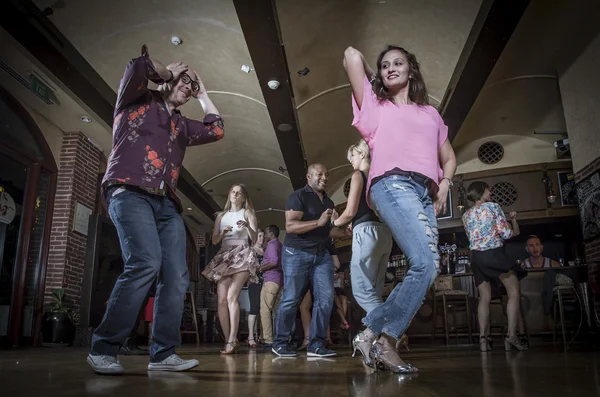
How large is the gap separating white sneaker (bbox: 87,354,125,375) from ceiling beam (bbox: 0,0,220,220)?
3919 mm

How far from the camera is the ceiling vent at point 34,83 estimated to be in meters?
5.68

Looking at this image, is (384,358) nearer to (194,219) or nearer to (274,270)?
(274,270)

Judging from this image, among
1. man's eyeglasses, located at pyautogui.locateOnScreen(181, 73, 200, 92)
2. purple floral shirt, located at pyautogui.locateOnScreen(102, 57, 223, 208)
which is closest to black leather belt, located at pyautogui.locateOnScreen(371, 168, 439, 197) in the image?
purple floral shirt, located at pyautogui.locateOnScreen(102, 57, 223, 208)

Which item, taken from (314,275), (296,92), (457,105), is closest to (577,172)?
(457,105)

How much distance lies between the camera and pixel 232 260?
4070mm

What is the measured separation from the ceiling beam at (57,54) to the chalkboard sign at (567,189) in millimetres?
7541

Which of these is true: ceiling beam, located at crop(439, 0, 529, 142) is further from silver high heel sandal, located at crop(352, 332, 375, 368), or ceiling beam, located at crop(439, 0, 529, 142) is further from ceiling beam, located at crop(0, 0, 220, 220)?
ceiling beam, located at crop(0, 0, 220, 220)

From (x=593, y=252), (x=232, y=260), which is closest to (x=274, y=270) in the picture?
(x=232, y=260)

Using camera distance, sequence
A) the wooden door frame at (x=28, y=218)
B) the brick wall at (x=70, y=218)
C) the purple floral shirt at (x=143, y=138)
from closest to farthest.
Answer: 1. the purple floral shirt at (x=143, y=138)
2. the wooden door frame at (x=28, y=218)
3. the brick wall at (x=70, y=218)

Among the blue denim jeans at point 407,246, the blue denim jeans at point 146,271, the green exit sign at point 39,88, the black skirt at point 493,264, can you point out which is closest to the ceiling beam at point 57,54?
the green exit sign at point 39,88

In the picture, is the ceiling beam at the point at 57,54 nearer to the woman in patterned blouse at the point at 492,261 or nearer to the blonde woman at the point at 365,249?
the blonde woman at the point at 365,249

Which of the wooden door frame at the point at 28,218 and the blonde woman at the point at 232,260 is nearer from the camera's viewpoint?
the blonde woman at the point at 232,260

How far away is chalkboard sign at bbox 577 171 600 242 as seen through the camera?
5953mm

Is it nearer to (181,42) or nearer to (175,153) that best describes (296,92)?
Result: (181,42)
